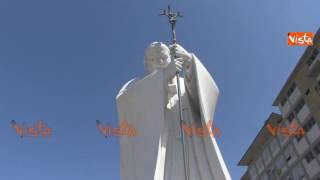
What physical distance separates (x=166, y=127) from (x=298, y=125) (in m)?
25.6

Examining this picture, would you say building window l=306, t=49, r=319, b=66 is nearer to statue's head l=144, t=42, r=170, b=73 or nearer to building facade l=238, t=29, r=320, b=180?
Answer: building facade l=238, t=29, r=320, b=180

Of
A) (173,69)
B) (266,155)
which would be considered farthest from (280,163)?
(173,69)

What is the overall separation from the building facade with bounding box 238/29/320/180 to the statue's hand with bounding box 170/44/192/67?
74.4 ft

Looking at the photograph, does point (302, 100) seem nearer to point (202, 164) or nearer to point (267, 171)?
point (267, 171)

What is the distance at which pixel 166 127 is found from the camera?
20.7ft

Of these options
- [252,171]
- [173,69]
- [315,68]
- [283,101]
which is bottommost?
[252,171]

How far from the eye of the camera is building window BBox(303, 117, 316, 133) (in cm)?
2752

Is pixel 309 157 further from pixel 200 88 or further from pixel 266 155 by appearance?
pixel 200 88

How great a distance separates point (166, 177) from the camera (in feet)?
18.8

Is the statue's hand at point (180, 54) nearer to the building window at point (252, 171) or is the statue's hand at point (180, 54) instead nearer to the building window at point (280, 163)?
the building window at point (280, 163)

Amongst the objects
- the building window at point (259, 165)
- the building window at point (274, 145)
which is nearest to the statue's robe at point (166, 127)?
the building window at point (274, 145)

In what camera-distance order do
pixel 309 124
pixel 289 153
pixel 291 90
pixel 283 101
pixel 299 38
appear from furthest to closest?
pixel 283 101, pixel 291 90, pixel 289 153, pixel 309 124, pixel 299 38

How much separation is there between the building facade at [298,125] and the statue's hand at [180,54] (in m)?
22.7

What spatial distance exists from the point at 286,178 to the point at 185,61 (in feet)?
91.8
